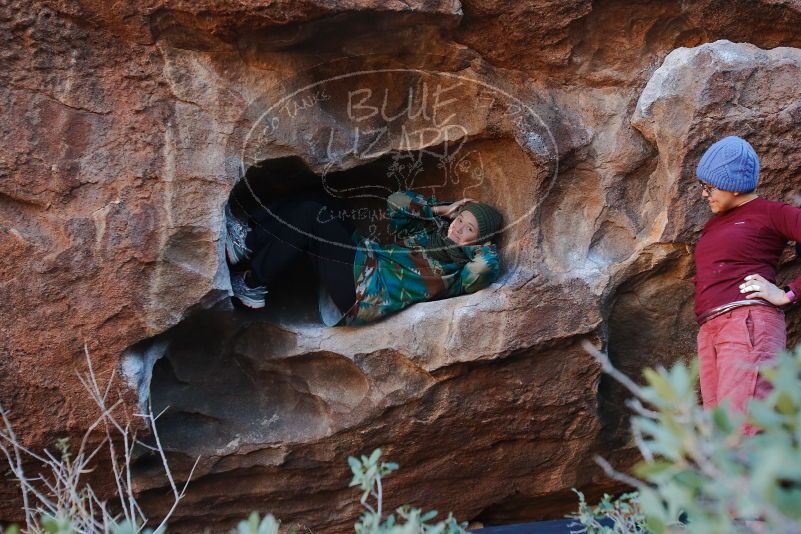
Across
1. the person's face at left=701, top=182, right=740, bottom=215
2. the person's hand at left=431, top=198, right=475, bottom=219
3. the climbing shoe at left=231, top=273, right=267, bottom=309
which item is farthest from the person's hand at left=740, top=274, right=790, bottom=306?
the climbing shoe at left=231, top=273, right=267, bottom=309

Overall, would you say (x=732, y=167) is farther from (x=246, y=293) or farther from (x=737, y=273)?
(x=246, y=293)

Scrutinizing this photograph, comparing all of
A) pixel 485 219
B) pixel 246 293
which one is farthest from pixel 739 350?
pixel 246 293

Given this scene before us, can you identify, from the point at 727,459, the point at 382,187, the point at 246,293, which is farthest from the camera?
the point at 382,187

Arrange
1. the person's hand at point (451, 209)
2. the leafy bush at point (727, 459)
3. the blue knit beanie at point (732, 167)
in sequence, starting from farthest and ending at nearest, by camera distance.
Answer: the person's hand at point (451, 209) < the blue knit beanie at point (732, 167) < the leafy bush at point (727, 459)

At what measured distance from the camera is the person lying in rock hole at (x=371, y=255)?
9.68 ft

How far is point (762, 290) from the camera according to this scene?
95.3 inches

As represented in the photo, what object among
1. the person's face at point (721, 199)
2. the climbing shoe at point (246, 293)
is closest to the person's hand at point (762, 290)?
the person's face at point (721, 199)

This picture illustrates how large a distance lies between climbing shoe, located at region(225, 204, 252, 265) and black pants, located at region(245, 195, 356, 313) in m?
0.05

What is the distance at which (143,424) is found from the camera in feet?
9.08

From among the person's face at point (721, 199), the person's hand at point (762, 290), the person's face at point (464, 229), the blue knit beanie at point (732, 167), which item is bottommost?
the person's face at point (464, 229)

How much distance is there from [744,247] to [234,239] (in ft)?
5.21

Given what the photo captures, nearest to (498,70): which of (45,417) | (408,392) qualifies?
(408,392)

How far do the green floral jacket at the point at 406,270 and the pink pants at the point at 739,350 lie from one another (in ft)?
2.57

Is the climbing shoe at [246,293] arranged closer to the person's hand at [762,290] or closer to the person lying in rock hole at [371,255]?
the person lying in rock hole at [371,255]
